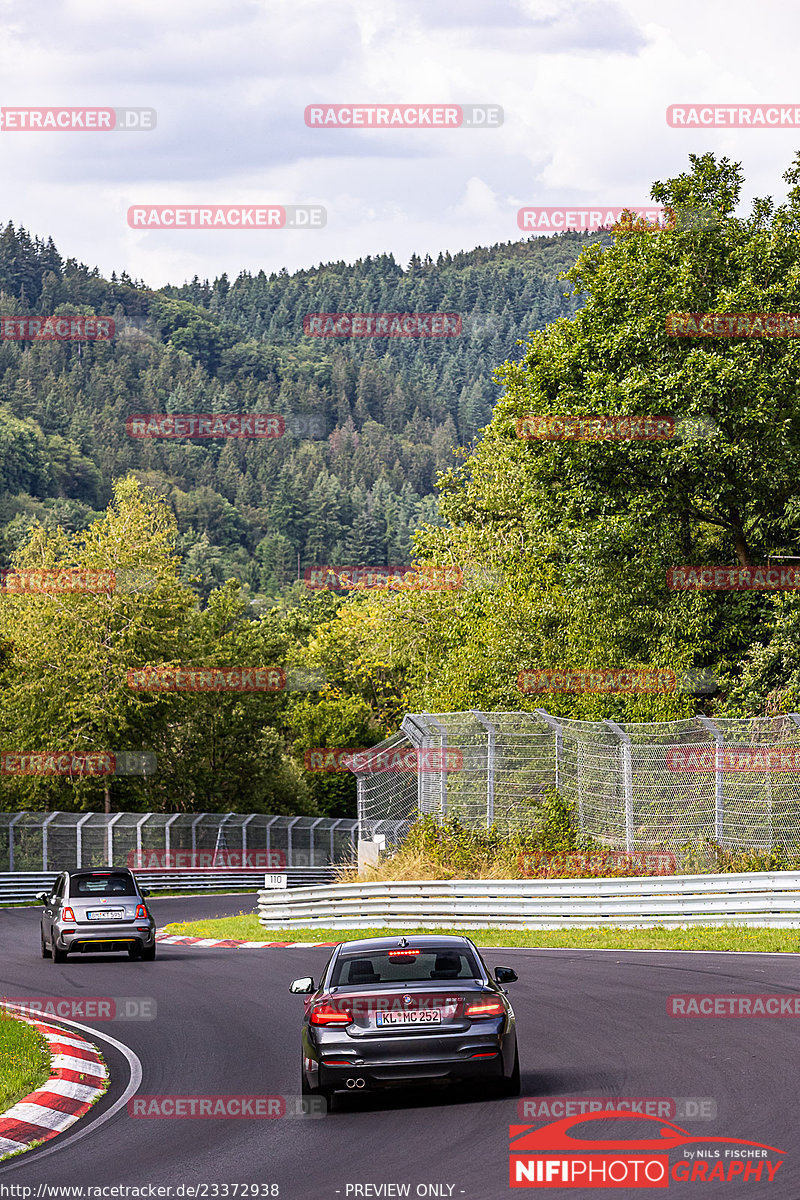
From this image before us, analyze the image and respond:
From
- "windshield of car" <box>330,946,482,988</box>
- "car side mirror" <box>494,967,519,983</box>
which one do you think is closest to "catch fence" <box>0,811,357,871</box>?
"car side mirror" <box>494,967,519,983</box>

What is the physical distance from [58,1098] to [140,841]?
3751 centimetres

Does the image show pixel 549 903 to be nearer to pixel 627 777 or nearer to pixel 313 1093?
pixel 627 777

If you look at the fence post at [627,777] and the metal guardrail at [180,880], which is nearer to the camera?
the fence post at [627,777]

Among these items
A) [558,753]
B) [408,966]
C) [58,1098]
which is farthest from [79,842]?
[408,966]

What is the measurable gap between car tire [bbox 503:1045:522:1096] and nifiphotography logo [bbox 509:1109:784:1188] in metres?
1.01

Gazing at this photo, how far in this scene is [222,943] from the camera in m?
27.5

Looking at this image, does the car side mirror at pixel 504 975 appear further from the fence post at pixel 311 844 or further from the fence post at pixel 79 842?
the fence post at pixel 311 844

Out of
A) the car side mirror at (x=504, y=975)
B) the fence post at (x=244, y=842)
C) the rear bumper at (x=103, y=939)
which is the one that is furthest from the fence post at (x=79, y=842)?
the car side mirror at (x=504, y=975)

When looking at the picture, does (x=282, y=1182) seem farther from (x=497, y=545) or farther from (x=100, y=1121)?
(x=497, y=545)

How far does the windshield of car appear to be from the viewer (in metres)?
9.97

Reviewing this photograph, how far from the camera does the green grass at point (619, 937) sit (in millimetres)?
19875

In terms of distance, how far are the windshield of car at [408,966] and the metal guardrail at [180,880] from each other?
110 ft

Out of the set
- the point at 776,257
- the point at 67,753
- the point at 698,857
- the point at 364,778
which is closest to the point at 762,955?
the point at 698,857

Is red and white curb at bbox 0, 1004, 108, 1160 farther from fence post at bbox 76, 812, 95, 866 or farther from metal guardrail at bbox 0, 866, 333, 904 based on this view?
fence post at bbox 76, 812, 95, 866
